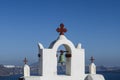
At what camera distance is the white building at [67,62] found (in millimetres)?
12173

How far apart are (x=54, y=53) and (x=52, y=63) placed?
45 centimetres

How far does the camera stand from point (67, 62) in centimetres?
1309

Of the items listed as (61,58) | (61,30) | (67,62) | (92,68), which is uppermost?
(61,30)

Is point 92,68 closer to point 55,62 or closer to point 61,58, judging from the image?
point 61,58

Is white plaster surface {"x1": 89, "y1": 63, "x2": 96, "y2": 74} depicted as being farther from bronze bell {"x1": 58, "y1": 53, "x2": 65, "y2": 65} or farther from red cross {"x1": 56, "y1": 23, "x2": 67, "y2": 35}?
red cross {"x1": 56, "y1": 23, "x2": 67, "y2": 35}

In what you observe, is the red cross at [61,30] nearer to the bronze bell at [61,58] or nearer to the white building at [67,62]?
the white building at [67,62]

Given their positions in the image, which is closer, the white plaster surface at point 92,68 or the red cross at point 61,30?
the red cross at point 61,30

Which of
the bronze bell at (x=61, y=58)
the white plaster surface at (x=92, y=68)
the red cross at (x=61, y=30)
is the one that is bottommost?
the white plaster surface at (x=92, y=68)

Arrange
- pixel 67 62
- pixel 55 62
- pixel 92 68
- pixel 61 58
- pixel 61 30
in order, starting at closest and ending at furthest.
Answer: pixel 55 62 → pixel 61 30 → pixel 67 62 → pixel 61 58 → pixel 92 68

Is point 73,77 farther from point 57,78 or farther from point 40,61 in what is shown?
point 40,61

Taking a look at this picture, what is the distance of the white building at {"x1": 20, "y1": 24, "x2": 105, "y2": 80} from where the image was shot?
12173mm

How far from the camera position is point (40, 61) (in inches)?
486

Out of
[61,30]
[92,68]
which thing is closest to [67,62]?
[92,68]

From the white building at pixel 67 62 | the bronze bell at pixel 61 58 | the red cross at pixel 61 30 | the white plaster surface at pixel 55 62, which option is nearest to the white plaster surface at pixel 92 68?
the white building at pixel 67 62
